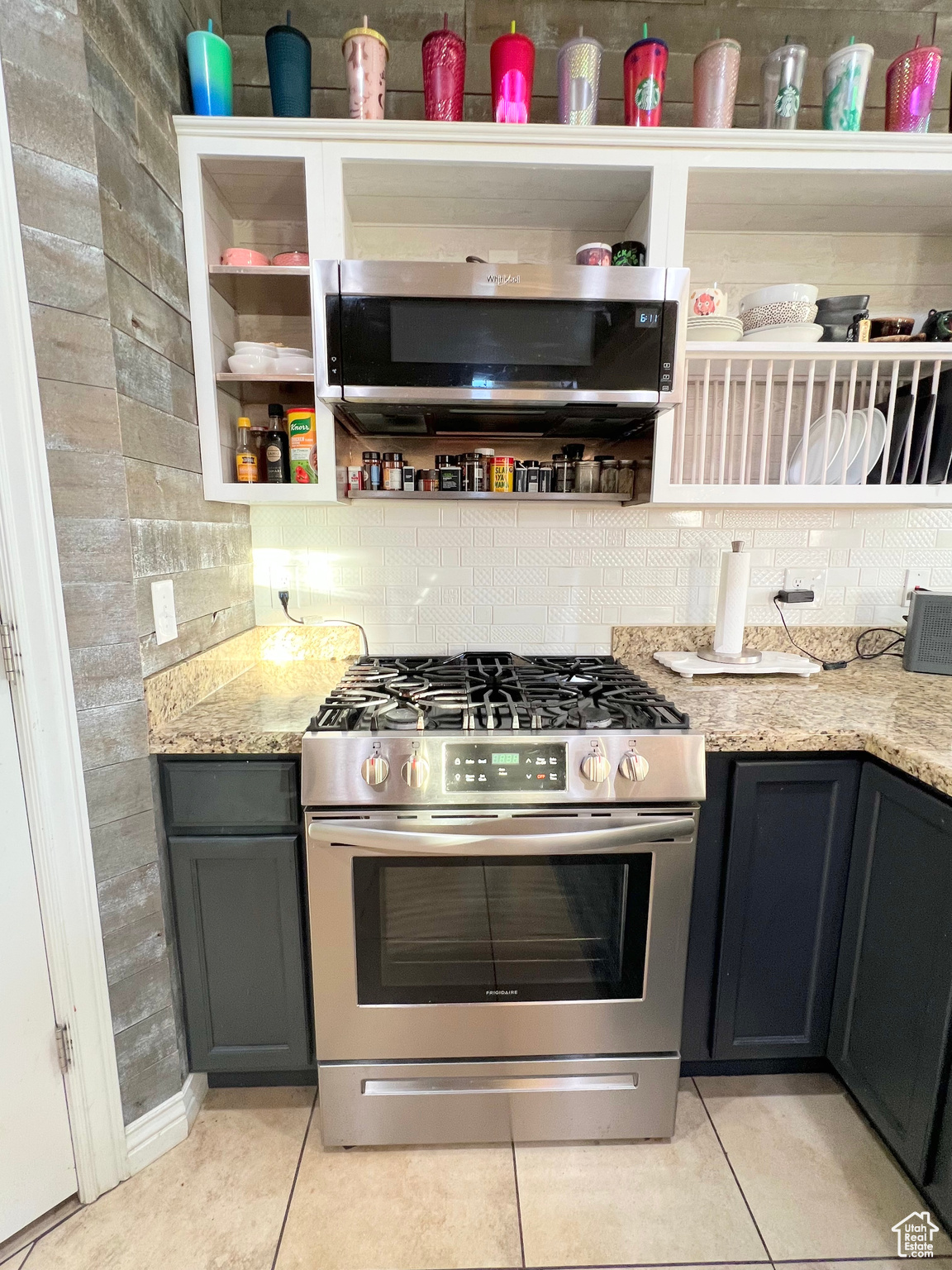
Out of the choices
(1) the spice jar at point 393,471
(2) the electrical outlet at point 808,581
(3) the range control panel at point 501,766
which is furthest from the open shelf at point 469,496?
(3) the range control panel at point 501,766

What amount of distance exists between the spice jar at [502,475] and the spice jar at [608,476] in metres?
0.27

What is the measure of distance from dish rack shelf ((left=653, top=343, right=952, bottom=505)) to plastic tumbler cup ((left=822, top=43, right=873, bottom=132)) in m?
0.54

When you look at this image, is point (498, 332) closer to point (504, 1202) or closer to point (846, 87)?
point (846, 87)

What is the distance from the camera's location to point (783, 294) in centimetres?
151

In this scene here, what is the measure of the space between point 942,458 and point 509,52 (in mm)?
1522

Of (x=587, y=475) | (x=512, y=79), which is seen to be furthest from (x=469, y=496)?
(x=512, y=79)

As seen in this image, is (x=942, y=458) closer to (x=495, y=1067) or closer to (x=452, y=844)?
(x=452, y=844)

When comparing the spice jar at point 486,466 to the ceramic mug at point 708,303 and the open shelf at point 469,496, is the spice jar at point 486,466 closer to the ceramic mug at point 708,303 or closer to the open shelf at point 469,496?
the open shelf at point 469,496

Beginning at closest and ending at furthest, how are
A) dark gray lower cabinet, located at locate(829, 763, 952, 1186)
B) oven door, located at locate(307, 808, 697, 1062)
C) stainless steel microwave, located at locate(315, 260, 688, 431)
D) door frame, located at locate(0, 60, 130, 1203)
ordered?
door frame, located at locate(0, 60, 130, 1203), dark gray lower cabinet, located at locate(829, 763, 952, 1186), oven door, located at locate(307, 808, 697, 1062), stainless steel microwave, located at locate(315, 260, 688, 431)

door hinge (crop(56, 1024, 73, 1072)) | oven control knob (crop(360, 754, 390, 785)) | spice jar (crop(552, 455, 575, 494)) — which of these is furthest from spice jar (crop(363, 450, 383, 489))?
door hinge (crop(56, 1024, 73, 1072))

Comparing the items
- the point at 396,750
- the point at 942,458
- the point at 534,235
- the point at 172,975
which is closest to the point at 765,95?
the point at 534,235

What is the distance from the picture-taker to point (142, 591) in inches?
47.0

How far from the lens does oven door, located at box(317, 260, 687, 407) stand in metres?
1.28

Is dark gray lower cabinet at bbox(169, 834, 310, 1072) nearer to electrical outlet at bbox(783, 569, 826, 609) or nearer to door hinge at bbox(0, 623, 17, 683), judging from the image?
door hinge at bbox(0, 623, 17, 683)
